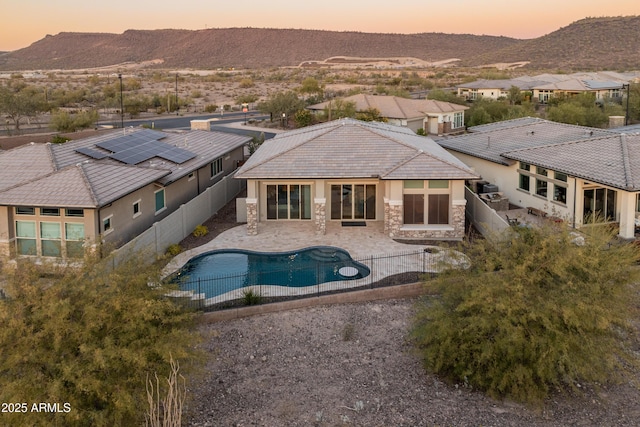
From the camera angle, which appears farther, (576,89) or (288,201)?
(576,89)

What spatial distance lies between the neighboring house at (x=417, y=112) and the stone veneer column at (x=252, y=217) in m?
31.3

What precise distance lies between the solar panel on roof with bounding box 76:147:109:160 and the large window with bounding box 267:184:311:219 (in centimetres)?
759

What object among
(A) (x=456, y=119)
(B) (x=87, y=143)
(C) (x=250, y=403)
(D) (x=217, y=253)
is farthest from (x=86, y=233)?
(A) (x=456, y=119)

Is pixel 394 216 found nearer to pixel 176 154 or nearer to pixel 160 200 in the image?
pixel 160 200

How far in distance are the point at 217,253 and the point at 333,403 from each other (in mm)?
11649

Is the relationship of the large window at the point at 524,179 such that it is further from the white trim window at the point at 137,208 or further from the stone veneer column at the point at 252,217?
the white trim window at the point at 137,208

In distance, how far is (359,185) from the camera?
27.3 m

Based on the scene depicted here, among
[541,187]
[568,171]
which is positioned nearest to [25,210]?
[568,171]

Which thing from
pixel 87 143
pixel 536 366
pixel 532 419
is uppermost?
pixel 87 143

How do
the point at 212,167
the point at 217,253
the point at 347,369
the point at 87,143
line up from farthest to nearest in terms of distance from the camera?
the point at 212,167 < the point at 87,143 < the point at 217,253 < the point at 347,369

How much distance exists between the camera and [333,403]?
42.7 feet

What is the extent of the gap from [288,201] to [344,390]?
15023mm

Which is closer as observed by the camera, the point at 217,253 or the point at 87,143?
the point at 217,253

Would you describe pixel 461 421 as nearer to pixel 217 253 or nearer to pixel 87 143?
pixel 217 253
